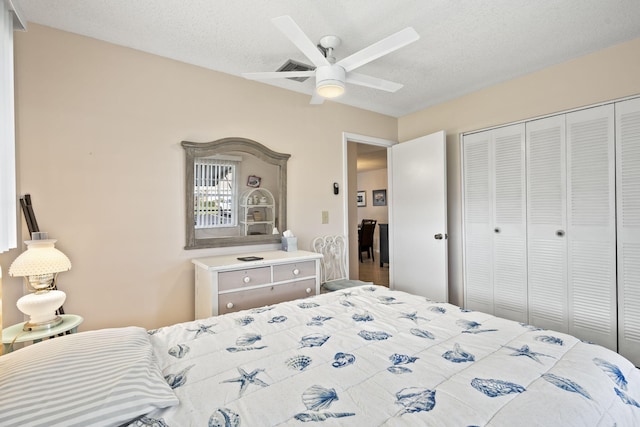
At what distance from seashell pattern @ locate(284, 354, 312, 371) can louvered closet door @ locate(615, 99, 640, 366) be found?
8.51 feet

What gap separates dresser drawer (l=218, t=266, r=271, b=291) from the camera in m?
2.18

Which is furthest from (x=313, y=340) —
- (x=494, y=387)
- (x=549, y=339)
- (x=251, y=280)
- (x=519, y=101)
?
(x=519, y=101)

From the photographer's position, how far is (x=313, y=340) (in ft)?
4.29

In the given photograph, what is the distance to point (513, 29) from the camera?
7.00 feet

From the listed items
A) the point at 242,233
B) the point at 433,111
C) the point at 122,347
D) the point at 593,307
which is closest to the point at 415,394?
the point at 122,347

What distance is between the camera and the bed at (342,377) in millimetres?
808

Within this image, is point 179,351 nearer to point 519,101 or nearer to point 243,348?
point 243,348

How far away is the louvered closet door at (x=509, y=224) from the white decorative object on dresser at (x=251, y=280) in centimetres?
182

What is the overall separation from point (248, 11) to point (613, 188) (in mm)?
2935

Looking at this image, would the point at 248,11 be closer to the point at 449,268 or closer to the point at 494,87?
the point at 494,87

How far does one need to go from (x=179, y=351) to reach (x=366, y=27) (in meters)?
2.17

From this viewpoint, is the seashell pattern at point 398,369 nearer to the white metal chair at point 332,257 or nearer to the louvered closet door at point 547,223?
the white metal chair at point 332,257

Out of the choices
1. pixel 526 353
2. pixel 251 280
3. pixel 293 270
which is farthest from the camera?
pixel 293 270

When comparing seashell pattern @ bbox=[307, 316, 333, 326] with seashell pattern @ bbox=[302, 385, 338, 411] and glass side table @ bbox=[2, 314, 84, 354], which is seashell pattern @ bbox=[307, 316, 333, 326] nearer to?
seashell pattern @ bbox=[302, 385, 338, 411]
